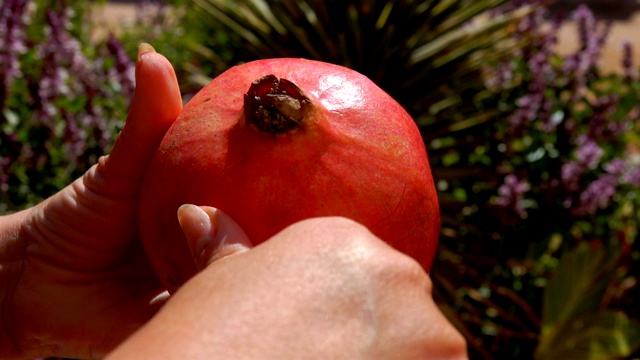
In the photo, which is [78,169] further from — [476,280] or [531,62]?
[531,62]

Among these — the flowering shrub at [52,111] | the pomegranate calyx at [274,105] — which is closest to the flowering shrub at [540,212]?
the flowering shrub at [52,111]

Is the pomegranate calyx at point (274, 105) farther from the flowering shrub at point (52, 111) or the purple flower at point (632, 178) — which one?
the purple flower at point (632, 178)

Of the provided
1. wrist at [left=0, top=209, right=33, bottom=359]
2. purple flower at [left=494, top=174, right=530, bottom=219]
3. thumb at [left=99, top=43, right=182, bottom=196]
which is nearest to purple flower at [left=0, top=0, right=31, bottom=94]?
wrist at [left=0, top=209, right=33, bottom=359]

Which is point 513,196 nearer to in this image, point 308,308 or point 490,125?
point 490,125

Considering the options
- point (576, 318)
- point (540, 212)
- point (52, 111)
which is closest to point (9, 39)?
point (52, 111)

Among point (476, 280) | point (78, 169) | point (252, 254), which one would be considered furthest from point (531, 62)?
point (252, 254)

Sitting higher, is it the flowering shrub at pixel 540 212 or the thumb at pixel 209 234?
the thumb at pixel 209 234
